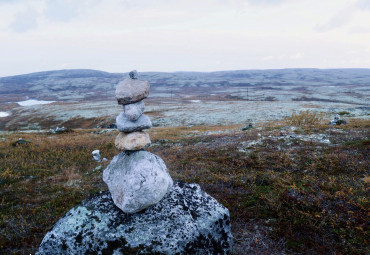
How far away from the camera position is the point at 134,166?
6.39 m

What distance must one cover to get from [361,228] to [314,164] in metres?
5.58

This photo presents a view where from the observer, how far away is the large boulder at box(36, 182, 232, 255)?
5293 mm

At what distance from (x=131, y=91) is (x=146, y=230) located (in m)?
3.77

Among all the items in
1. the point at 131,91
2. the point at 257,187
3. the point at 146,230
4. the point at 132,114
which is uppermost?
the point at 131,91

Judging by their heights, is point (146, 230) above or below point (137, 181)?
below

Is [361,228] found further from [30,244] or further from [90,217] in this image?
[30,244]

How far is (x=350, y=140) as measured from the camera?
608 inches

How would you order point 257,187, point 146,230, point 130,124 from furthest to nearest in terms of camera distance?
point 257,187, point 130,124, point 146,230

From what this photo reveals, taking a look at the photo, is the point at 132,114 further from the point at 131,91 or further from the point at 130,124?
the point at 131,91

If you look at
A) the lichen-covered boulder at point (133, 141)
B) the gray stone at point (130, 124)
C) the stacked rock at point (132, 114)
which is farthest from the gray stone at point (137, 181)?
the gray stone at point (130, 124)

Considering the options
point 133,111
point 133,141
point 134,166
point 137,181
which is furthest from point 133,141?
point 137,181

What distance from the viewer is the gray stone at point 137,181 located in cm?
600

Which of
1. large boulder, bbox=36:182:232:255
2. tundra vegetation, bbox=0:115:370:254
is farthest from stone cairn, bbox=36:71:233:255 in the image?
tundra vegetation, bbox=0:115:370:254

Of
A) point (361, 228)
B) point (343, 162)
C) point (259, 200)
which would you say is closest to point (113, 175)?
point (259, 200)
